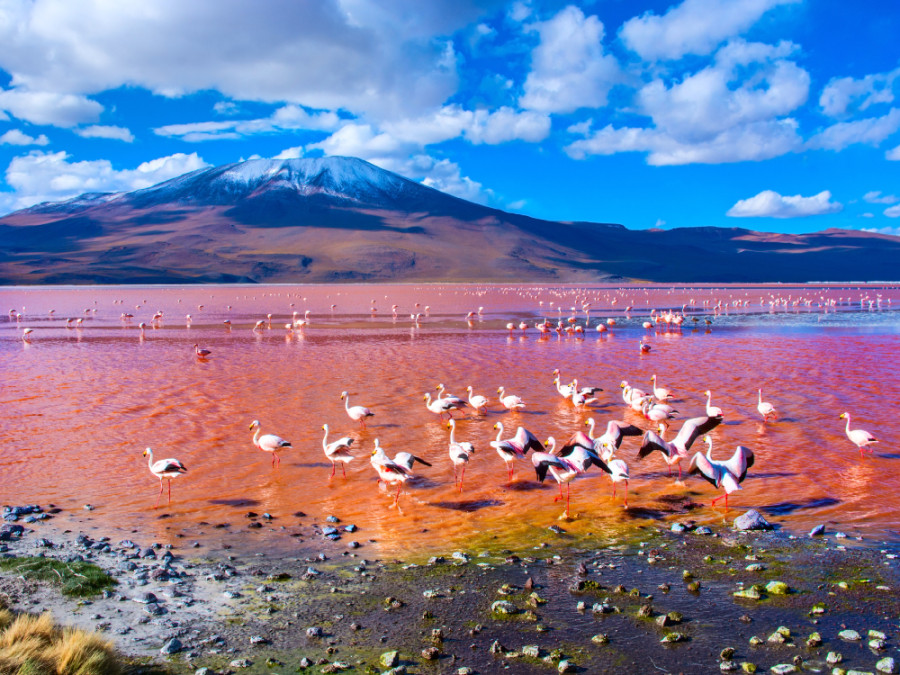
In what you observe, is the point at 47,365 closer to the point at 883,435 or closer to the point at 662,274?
the point at 883,435

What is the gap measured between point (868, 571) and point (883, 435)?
6.72 meters

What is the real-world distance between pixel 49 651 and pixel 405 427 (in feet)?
29.5

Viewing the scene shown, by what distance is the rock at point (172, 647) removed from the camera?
557cm

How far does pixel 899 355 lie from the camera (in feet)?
75.7

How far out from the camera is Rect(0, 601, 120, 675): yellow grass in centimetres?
474

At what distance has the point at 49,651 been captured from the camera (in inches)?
194

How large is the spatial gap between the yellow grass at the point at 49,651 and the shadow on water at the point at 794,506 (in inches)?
305

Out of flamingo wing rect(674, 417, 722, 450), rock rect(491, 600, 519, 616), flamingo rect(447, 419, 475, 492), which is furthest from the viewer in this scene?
flamingo wing rect(674, 417, 722, 450)

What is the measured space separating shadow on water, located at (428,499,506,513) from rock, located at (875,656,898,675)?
491 cm

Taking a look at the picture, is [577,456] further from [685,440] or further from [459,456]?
[685,440]

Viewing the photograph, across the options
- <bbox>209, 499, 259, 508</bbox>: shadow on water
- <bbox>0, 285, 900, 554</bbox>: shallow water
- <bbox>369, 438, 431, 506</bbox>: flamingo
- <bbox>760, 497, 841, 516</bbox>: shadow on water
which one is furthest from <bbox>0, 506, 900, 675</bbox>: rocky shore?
<bbox>369, 438, 431, 506</bbox>: flamingo

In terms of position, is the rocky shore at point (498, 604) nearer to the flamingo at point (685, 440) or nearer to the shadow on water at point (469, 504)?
the shadow on water at point (469, 504)

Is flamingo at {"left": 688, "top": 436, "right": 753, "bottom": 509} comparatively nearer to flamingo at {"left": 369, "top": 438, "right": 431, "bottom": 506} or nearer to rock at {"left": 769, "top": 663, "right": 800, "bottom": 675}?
rock at {"left": 769, "top": 663, "right": 800, "bottom": 675}

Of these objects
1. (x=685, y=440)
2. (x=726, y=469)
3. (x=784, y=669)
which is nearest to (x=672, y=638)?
(x=784, y=669)
